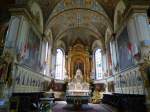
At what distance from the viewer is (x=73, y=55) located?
23.9m

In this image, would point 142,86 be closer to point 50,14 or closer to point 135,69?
point 135,69

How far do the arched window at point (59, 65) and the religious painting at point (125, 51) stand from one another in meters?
12.1

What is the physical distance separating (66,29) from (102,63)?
29.8 feet

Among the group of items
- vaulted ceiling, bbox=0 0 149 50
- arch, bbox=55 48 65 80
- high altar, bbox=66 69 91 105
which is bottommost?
high altar, bbox=66 69 91 105

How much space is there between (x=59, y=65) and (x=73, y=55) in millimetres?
3475

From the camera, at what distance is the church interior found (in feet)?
27.8

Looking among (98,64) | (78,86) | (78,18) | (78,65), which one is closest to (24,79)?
(78,86)

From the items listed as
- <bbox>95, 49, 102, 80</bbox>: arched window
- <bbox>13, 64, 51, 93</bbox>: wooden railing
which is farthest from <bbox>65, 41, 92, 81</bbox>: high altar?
<bbox>13, 64, 51, 93</bbox>: wooden railing

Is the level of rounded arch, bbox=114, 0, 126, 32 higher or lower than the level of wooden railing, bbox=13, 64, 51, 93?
higher

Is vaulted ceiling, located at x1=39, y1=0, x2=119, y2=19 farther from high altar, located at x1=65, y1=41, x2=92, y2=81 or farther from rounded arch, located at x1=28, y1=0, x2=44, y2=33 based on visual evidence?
high altar, located at x1=65, y1=41, x2=92, y2=81

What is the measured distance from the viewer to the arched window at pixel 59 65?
22.2 m

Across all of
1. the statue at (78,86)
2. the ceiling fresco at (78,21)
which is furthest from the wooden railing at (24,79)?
the ceiling fresco at (78,21)

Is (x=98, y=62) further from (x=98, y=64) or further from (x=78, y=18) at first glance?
(x=78, y=18)

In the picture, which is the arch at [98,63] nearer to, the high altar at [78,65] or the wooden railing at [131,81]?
the high altar at [78,65]
